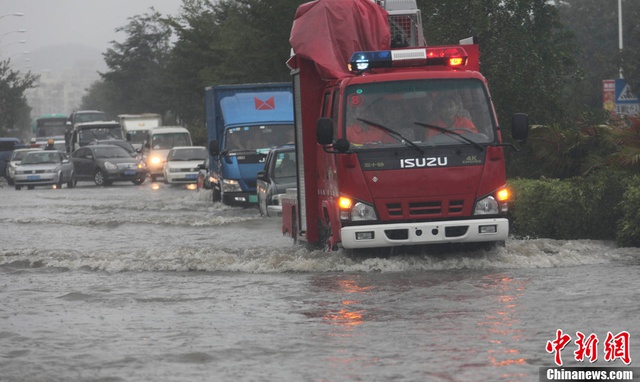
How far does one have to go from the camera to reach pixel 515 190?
19391mm

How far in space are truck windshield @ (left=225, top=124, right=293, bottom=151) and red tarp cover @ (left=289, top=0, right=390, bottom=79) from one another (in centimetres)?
1455

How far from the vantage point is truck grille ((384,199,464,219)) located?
1473cm

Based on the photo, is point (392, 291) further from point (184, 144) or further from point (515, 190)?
point (184, 144)

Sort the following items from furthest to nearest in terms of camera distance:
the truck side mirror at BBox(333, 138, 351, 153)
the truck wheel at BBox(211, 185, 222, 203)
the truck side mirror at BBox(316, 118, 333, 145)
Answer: the truck wheel at BBox(211, 185, 222, 203), the truck side mirror at BBox(333, 138, 351, 153), the truck side mirror at BBox(316, 118, 333, 145)

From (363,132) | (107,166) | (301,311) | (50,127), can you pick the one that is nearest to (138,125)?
(107,166)

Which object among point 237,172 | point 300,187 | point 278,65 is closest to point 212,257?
point 300,187

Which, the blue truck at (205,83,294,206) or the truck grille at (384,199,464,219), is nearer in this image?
the truck grille at (384,199,464,219)

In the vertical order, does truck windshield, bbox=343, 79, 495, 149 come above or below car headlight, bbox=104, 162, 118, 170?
above

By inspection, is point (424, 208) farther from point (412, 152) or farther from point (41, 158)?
point (41, 158)

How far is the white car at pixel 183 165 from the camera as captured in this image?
47.9 meters

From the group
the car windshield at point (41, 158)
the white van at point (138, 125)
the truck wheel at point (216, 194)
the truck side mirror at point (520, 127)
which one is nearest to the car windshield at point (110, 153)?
the car windshield at point (41, 158)

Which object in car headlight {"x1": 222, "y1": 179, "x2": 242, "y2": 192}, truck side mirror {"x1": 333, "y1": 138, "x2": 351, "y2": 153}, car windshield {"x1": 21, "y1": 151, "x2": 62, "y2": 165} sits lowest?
car windshield {"x1": 21, "y1": 151, "x2": 62, "y2": 165}

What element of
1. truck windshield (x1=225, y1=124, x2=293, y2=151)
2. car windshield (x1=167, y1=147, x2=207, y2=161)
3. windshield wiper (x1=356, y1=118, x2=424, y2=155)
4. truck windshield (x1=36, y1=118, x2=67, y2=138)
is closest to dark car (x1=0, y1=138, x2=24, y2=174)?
car windshield (x1=167, y1=147, x2=207, y2=161)

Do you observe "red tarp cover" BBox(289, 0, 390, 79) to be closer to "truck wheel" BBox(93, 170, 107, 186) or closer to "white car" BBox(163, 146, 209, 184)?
"white car" BBox(163, 146, 209, 184)
